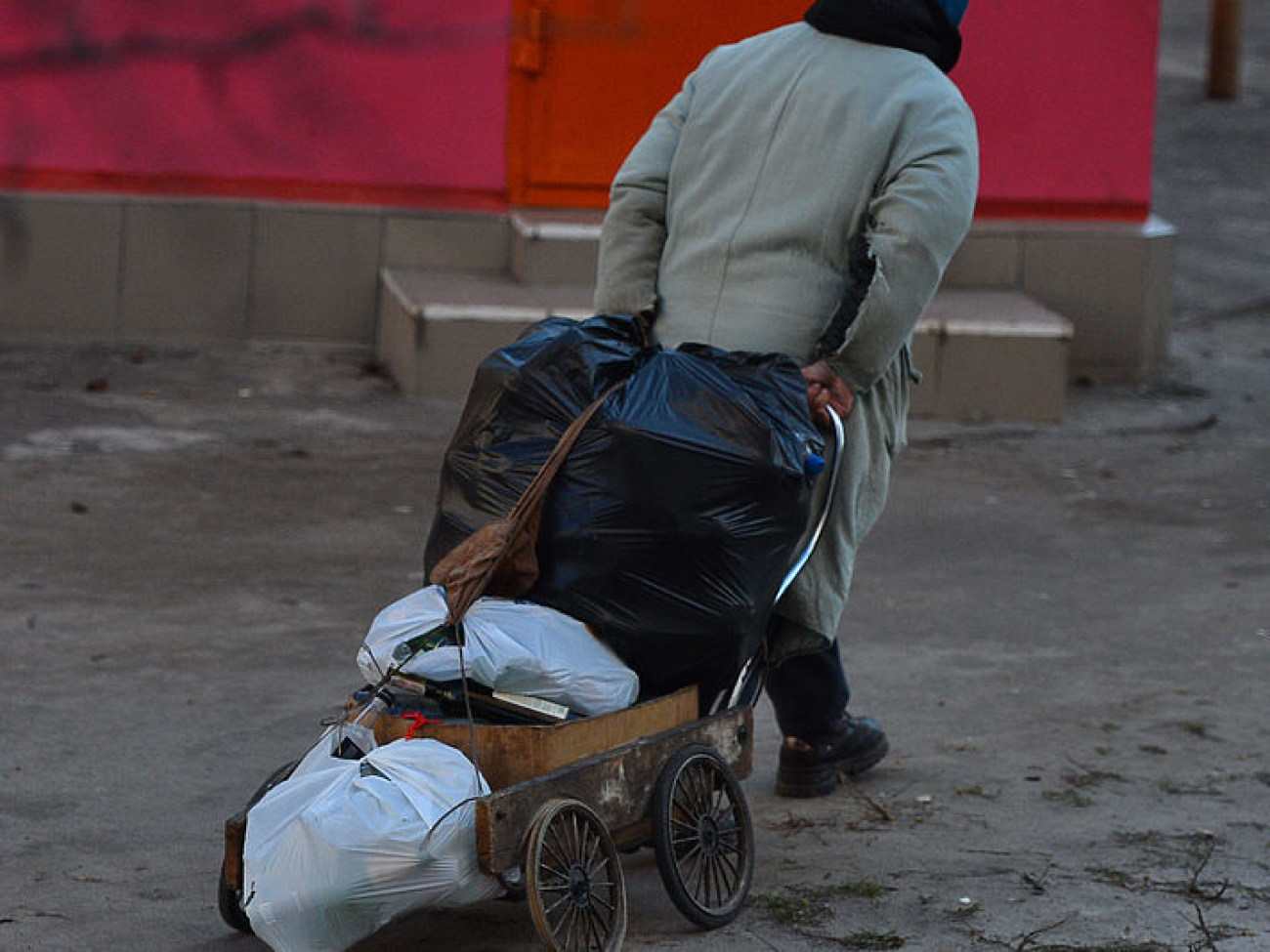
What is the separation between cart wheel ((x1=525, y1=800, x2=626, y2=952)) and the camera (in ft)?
10.6

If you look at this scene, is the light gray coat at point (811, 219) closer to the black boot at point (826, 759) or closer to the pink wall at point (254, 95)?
the black boot at point (826, 759)

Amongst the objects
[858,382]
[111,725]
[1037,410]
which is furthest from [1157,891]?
[1037,410]

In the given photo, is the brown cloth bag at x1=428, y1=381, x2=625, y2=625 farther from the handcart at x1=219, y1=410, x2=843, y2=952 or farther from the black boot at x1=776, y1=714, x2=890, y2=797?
the black boot at x1=776, y1=714, x2=890, y2=797

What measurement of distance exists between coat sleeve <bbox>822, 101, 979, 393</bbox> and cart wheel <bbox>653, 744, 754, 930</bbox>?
86cm

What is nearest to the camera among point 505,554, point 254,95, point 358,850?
point 358,850

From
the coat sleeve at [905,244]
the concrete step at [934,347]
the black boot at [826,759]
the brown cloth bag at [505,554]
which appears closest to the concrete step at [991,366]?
the concrete step at [934,347]

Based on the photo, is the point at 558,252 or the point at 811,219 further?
the point at 558,252

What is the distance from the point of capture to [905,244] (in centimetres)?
389

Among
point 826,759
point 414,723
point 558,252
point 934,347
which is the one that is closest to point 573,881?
point 414,723

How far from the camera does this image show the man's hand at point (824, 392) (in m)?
3.94

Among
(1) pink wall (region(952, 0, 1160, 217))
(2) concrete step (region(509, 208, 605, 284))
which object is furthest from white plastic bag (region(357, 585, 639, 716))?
(1) pink wall (region(952, 0, 1160, 217))

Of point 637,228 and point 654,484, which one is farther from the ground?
point 637,228

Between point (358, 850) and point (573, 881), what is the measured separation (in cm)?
42

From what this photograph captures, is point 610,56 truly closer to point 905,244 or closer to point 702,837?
point 905,244
